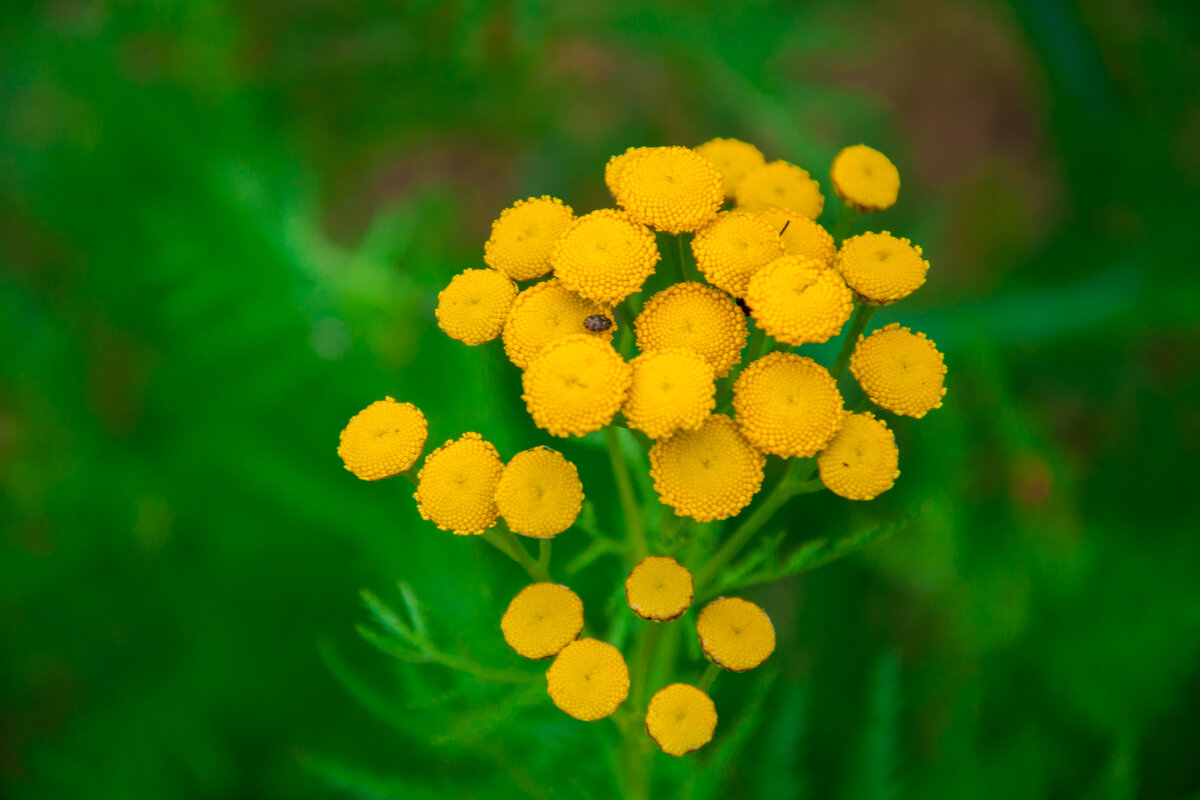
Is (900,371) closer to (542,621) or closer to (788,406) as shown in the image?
(788,406)

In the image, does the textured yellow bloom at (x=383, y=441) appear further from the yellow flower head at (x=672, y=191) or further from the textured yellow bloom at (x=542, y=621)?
the yellow flower head at (x=672, y=191)

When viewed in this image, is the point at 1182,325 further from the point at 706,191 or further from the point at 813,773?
the point at 706,191

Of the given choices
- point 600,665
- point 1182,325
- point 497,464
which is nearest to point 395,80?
point 497,464

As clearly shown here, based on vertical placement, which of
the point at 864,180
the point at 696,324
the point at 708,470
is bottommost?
the point at 708,470

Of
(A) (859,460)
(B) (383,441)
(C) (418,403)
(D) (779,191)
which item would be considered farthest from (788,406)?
(C) (418,403)

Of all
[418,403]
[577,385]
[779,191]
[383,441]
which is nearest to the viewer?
[577,385]
